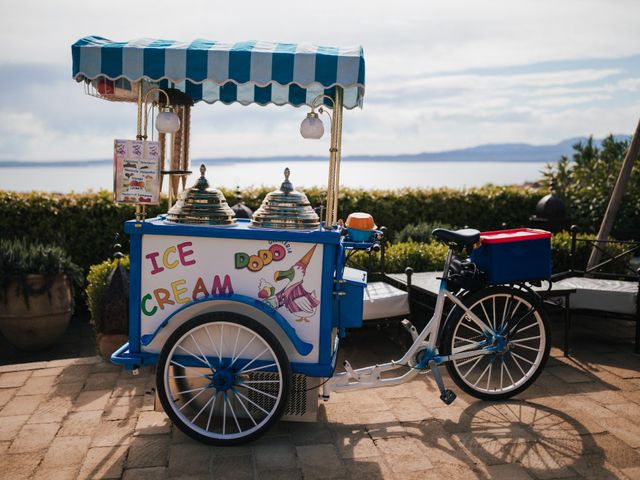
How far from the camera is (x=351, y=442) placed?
3646mm

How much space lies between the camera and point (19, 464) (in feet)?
11.0

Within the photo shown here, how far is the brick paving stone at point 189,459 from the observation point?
3.30 metres

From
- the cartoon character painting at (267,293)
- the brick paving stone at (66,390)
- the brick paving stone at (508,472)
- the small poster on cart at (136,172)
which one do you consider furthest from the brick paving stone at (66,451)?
the brick paving stone at (508,472)

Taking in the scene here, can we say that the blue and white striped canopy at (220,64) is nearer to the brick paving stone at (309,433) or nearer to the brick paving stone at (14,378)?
the brick paving stone at (309,433)

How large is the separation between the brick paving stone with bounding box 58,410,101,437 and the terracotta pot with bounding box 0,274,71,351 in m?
2.41

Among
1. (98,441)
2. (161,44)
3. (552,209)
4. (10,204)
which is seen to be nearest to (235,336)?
(98,441)

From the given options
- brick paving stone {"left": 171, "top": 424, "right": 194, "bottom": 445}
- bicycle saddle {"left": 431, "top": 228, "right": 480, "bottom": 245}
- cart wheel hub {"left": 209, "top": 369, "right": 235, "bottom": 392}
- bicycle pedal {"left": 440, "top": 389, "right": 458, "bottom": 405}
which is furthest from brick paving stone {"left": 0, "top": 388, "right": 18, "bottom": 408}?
bicycle saddle {"left": 431, "top": 228, "right": 480, "bottom": 245}

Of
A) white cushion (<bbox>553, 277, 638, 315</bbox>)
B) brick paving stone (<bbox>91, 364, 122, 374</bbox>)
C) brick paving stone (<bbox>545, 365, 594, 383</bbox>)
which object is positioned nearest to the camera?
brick paving stone (<bbox>545, 365, 594, 383</bbox>)

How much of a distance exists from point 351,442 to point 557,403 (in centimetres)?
154

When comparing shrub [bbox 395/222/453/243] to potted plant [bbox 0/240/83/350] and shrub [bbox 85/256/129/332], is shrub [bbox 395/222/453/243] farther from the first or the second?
potted plant [bbox 0/240/83/350]

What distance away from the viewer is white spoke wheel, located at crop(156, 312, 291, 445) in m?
3.49

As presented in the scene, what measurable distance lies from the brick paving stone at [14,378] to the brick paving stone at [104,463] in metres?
1.36

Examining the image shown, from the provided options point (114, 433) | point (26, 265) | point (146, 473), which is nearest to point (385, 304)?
point (114, 433)

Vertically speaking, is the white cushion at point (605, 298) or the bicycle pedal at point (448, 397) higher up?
the white cushion at point (605, 298)
